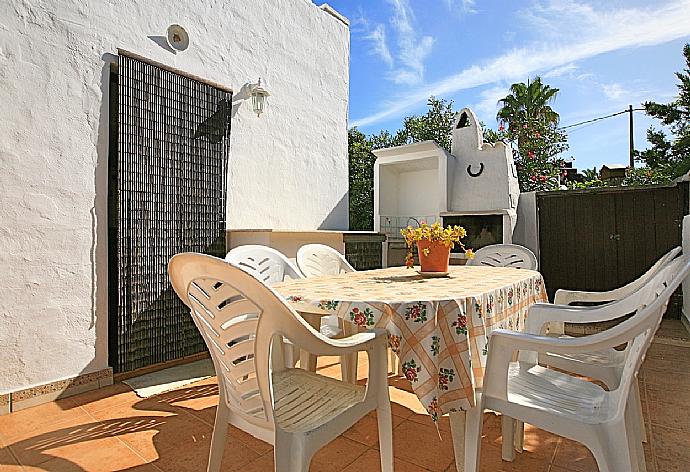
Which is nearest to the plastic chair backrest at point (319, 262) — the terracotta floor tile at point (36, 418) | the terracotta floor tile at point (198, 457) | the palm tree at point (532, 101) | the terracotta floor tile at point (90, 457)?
the terracotta floor tile at point (198, 457)

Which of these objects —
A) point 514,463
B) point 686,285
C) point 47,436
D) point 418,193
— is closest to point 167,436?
point 47,436

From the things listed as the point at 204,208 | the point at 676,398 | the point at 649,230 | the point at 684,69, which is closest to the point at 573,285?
the point at 649,230

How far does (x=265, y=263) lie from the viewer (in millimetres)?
3031

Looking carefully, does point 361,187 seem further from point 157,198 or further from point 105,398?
point 105,398

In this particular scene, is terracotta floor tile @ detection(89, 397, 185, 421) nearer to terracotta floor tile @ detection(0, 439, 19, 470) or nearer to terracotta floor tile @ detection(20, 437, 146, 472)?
terracotta floor tile @ detection(20, 437, 146, 472)

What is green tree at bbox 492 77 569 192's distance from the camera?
820 cm

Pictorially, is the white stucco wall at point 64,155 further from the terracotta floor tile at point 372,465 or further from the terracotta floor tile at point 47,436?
the terracotta floor tile at point 372,465

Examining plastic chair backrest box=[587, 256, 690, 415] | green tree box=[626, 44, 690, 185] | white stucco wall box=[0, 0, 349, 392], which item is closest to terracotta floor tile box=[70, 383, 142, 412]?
white stucco wall box=[0, 0, 349, 392]

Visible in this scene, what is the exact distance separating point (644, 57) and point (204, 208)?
980cm

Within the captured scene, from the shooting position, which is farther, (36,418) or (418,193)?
(418,193)

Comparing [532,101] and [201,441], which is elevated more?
[532,101]

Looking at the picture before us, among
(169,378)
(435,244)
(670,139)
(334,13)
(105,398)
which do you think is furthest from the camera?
(670,139)

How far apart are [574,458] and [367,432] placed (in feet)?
3.40

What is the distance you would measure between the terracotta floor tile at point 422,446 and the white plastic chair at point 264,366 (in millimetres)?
514
